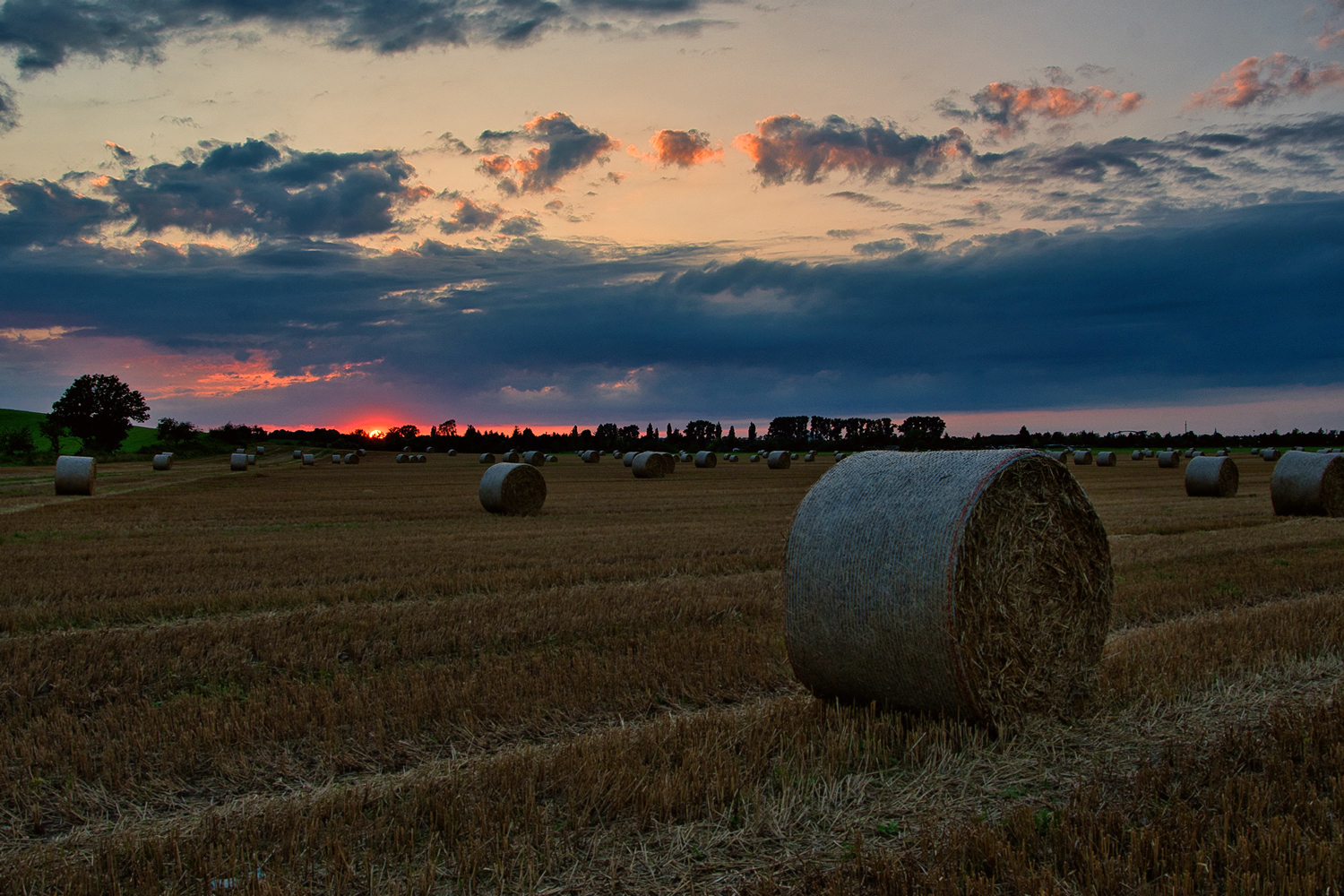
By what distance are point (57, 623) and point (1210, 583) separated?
12.6 meters

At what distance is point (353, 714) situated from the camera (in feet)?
19.1

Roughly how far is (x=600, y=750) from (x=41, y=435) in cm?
9405

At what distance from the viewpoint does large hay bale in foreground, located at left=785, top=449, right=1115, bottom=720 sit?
560 centimetres

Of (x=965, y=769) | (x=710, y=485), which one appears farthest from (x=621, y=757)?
(x=710, y=485)

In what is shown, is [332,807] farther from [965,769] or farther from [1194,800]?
[1194,800]

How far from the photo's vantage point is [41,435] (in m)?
80.3

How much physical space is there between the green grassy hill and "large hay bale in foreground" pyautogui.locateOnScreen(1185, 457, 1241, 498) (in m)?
81.8

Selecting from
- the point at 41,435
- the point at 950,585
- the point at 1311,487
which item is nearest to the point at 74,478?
the point at 950,585

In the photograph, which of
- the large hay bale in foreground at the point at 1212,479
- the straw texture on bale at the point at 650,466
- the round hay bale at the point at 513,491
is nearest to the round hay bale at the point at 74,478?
the round hay bale at the point at 513,491

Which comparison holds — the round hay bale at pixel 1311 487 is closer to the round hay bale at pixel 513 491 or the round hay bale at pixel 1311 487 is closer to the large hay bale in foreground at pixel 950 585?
the large hay bale in foreground at pixel 950 585

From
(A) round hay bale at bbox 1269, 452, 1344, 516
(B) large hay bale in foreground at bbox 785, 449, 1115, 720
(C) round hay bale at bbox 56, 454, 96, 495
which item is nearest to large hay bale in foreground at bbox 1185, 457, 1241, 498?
(A) round hay bale at bbox 1269, 452, 1344, 516

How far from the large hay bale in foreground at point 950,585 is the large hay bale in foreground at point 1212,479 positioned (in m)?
22.5

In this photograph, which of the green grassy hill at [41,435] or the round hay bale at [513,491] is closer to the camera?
the round hay bale at [513,491]

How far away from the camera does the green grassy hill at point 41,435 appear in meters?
82.2
